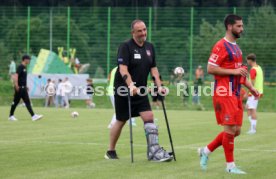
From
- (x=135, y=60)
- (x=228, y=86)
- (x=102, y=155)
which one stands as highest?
(x=135, y=60)

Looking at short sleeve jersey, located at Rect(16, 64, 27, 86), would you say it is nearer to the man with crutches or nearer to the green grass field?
the green grass field

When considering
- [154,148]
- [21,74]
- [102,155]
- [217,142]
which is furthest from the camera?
[21,74]

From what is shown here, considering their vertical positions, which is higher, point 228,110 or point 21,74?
point 228,110

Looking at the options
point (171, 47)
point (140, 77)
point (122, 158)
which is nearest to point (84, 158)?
point (122, 158)

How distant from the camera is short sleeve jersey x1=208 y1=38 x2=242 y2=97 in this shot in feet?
32.3

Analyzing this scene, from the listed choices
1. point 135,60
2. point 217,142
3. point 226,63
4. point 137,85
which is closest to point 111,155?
point 137,85

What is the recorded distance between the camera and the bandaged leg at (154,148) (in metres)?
11.1

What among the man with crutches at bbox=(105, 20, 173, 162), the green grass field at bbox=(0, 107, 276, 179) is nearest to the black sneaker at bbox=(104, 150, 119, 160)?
the man with crutches at bbox=(105, 20, 173, 162)

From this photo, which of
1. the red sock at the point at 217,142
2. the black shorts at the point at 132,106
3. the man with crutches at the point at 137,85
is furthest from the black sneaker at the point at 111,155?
the red sock at the point at 217,142

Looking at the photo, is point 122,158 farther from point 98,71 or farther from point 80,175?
point 98,71

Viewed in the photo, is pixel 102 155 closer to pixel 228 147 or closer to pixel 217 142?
pixel 217 142

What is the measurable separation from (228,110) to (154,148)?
6.28 feet

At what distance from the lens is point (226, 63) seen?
988 centimetres

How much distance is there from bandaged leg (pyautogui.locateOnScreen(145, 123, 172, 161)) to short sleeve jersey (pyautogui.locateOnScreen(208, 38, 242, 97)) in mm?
1685
